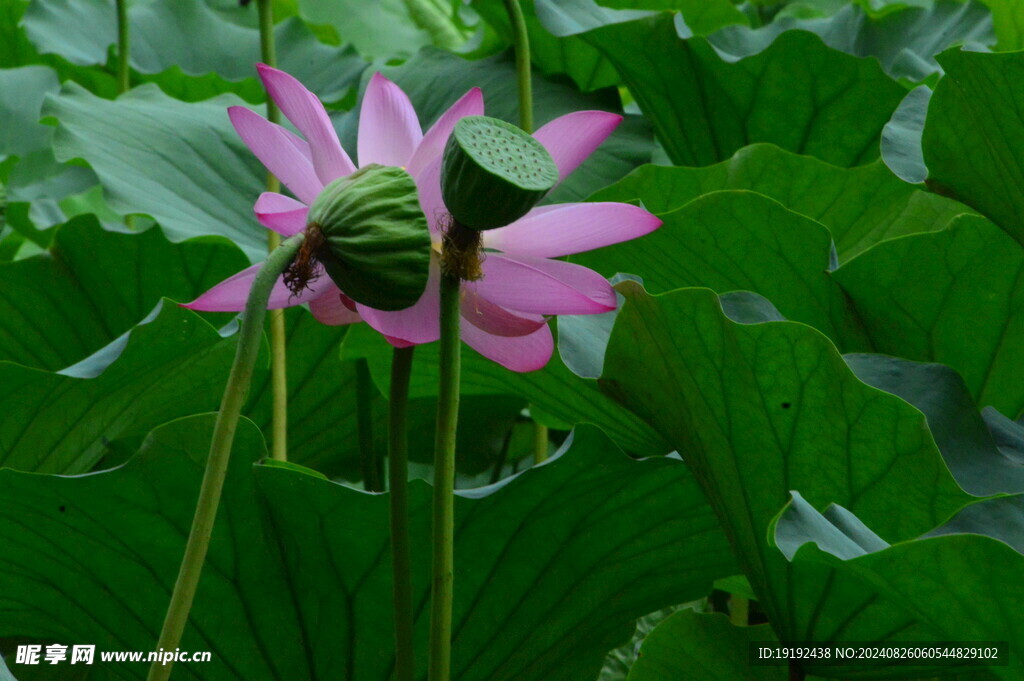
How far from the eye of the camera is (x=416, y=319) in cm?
45

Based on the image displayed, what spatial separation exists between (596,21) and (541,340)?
687 mm

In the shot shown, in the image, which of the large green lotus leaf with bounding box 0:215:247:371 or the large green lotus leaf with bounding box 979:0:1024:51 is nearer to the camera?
the large green lotus leaf with bounding box 0:215:247:371

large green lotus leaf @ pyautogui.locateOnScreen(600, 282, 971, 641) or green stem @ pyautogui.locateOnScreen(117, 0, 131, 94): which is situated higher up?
green stem @ pyautogui.locateOnScreen(117, 0, 131, 94)

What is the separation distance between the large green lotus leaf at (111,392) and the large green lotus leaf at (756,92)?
22.4 inches

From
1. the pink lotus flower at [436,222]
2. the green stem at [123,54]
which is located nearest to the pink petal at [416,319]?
the pink lotus flower at [436,222]

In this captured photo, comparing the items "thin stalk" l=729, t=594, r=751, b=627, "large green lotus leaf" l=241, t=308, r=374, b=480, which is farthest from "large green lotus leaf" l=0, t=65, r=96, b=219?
"thin stalk" l=729, t=594, r=751, b=627

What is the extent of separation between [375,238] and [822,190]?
0.66 metres

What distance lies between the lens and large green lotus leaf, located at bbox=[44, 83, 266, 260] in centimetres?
98

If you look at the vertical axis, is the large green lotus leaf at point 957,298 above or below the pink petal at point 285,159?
above

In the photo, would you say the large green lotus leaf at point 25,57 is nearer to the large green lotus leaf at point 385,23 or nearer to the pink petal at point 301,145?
the large green lotus leaf at point 385,23

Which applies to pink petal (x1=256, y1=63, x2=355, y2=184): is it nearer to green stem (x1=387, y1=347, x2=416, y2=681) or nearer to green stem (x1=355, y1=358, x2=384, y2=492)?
green stem (x1=387, y1=347, x2=416, y2=681)

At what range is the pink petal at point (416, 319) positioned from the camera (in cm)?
44

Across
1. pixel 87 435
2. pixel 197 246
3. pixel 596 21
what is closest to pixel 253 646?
pixel 87 435

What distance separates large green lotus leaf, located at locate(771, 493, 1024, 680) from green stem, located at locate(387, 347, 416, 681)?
168 millimetres
